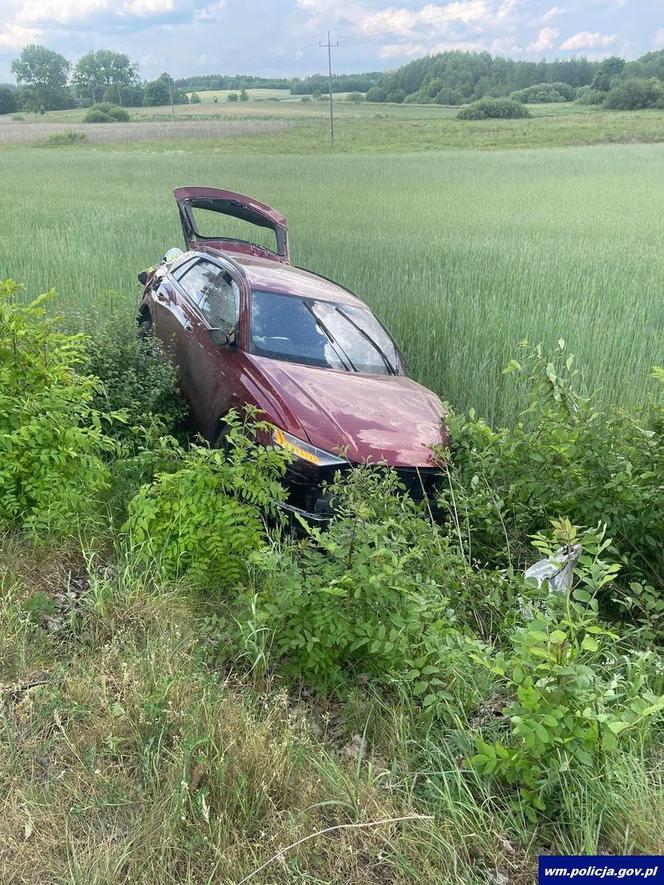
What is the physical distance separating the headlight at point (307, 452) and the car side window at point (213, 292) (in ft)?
5.12

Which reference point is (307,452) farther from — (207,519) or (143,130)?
(143,130)

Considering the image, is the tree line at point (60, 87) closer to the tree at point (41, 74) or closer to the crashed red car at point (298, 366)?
the tree at point (41, 74)

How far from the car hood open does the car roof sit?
0.99m

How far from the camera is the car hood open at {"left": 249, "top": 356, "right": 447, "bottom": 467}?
4211 millimetres

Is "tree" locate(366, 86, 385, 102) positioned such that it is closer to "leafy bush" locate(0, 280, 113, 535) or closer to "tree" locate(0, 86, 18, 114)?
"tree" locate(0, 86, 18, 114)

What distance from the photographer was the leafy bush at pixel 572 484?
11.9ft

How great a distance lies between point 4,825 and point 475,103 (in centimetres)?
6067

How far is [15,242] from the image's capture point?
38.4ft

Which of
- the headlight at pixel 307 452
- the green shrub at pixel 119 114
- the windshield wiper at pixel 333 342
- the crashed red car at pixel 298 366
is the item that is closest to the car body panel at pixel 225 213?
the crashed red car at pixel 298 366

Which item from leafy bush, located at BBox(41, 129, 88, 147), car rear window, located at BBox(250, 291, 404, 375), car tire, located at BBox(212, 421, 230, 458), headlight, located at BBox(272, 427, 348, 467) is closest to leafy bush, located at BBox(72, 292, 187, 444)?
car tire, located at BBox(212, 421, 230, 458)

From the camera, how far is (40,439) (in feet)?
12.1

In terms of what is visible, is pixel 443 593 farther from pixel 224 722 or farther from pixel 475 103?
pixel 475 103

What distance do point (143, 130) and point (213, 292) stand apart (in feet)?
130

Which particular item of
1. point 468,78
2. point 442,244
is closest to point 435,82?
point 468,78
